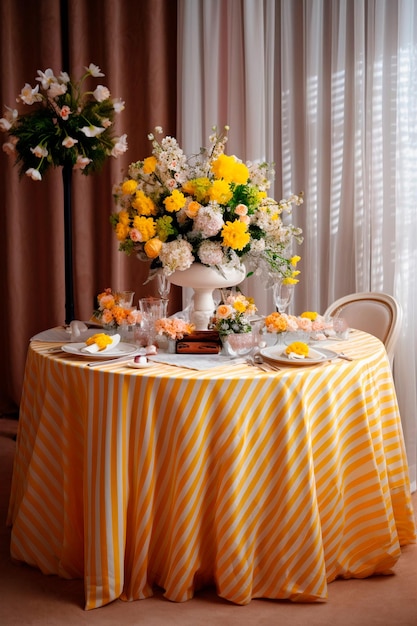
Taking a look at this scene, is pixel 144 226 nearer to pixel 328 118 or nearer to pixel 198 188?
pixel 198 188

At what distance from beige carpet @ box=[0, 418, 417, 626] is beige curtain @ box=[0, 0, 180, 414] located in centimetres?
245

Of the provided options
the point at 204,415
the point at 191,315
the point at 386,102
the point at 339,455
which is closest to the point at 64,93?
the point at 191,315

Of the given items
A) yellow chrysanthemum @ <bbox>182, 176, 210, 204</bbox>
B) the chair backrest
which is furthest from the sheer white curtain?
yellow chrysanthemum @ <bbox>182, 176, 210, 204</bbox>

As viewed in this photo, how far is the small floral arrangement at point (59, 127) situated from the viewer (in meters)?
3.48

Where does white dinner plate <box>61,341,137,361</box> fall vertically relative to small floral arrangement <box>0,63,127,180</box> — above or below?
below

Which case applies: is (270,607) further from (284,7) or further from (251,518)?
(284,7)

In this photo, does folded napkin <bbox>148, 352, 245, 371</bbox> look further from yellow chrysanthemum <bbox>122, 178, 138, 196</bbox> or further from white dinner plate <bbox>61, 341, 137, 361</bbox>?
yellow chrysanthemum <bbox>122, 178, 138, 196</bbox>

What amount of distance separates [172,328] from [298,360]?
54 cm

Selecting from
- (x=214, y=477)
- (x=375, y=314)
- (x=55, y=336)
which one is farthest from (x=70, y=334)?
(x=375, y=314)

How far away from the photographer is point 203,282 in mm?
2863

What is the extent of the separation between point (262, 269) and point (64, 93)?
145 centimetres

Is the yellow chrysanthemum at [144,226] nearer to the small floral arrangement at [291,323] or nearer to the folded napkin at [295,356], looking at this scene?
the small floral arrangement at [291,323]

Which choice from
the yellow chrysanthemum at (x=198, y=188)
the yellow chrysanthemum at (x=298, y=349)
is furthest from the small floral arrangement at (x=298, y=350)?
the yellow chrysanthemum at (x=198, y=188)

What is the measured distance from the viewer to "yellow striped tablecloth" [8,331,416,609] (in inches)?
91.3
